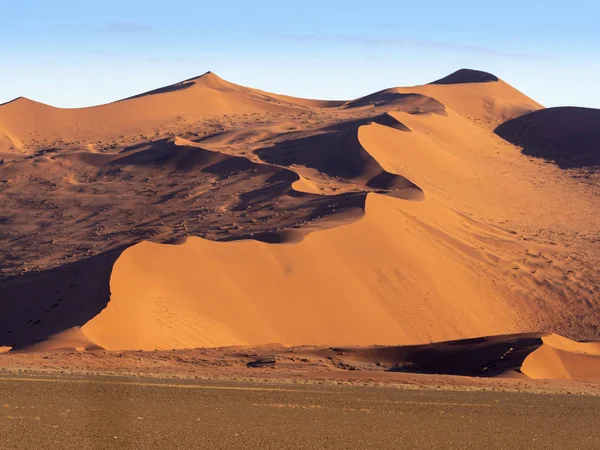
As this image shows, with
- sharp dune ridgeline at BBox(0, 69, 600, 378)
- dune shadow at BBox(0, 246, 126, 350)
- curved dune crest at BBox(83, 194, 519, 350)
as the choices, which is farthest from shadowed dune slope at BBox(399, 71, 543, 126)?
dune shadow at BBox(0, 246, 126, 350)

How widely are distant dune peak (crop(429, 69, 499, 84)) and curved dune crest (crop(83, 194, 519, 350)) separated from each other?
5080 cm

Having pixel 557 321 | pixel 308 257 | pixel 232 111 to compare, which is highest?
pixel 232 111

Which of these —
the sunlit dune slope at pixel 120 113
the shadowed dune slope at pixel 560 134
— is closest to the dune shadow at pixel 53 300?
the sunlit dune slope at pixel 120 113

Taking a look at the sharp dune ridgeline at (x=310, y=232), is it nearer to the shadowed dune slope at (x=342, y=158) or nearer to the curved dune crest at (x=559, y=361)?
the curved dune crest at (x=559, y=361)

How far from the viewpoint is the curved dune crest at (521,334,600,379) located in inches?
989

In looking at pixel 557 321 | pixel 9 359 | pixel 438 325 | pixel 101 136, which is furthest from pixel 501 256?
pixel 101 136

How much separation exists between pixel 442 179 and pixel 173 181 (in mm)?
13915

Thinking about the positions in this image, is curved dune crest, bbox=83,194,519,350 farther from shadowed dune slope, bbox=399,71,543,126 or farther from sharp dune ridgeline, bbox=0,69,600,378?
shadowed dune slope, bbox=399,71,543,126

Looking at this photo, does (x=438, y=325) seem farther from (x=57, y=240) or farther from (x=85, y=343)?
(x=57, y=240)

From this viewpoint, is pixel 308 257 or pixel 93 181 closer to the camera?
pixel 308 257

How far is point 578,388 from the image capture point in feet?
75.7

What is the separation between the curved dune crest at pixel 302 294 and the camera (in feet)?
94.3

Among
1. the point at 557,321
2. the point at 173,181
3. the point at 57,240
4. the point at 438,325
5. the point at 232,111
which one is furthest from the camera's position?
the point at 232,111

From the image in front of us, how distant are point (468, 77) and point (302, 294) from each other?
197ft
